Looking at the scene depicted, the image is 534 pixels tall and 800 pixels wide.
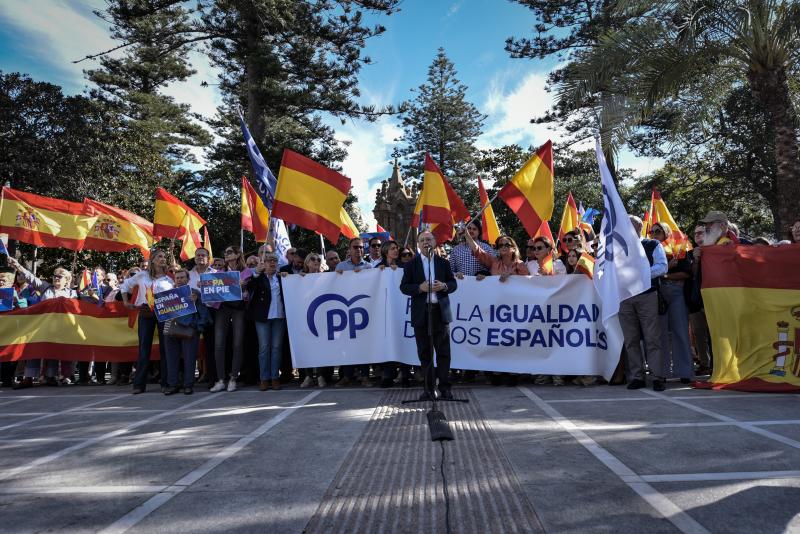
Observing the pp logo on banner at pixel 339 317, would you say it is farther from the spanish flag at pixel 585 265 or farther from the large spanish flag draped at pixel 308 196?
the spanish flag at pixel 585 265

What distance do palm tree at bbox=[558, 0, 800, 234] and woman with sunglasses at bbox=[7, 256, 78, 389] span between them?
9.94 metres

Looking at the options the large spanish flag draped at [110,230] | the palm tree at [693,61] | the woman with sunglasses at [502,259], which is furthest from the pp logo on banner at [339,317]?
the palm tree at [693,61]

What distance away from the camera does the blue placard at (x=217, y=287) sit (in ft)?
26.0

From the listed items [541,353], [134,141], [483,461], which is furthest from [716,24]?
[134,141]

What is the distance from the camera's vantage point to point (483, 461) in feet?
Result: 13.3

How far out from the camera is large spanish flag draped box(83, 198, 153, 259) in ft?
34.7

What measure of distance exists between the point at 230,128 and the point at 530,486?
30966mm

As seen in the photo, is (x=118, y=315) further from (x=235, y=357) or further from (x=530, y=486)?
(x=530, y=486)

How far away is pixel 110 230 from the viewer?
10.7m

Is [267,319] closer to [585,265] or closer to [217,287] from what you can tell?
[217,287]

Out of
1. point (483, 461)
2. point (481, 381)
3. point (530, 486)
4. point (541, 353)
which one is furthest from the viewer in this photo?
point (481, 381)

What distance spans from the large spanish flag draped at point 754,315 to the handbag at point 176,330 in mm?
6715

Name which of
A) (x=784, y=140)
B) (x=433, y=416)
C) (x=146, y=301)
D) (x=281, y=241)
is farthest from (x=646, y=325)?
(x=146, y=301)

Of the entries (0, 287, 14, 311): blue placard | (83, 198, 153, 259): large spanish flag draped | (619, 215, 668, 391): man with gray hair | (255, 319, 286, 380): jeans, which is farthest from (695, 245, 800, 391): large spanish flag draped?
(0, 287, 14, 311): blue placard
